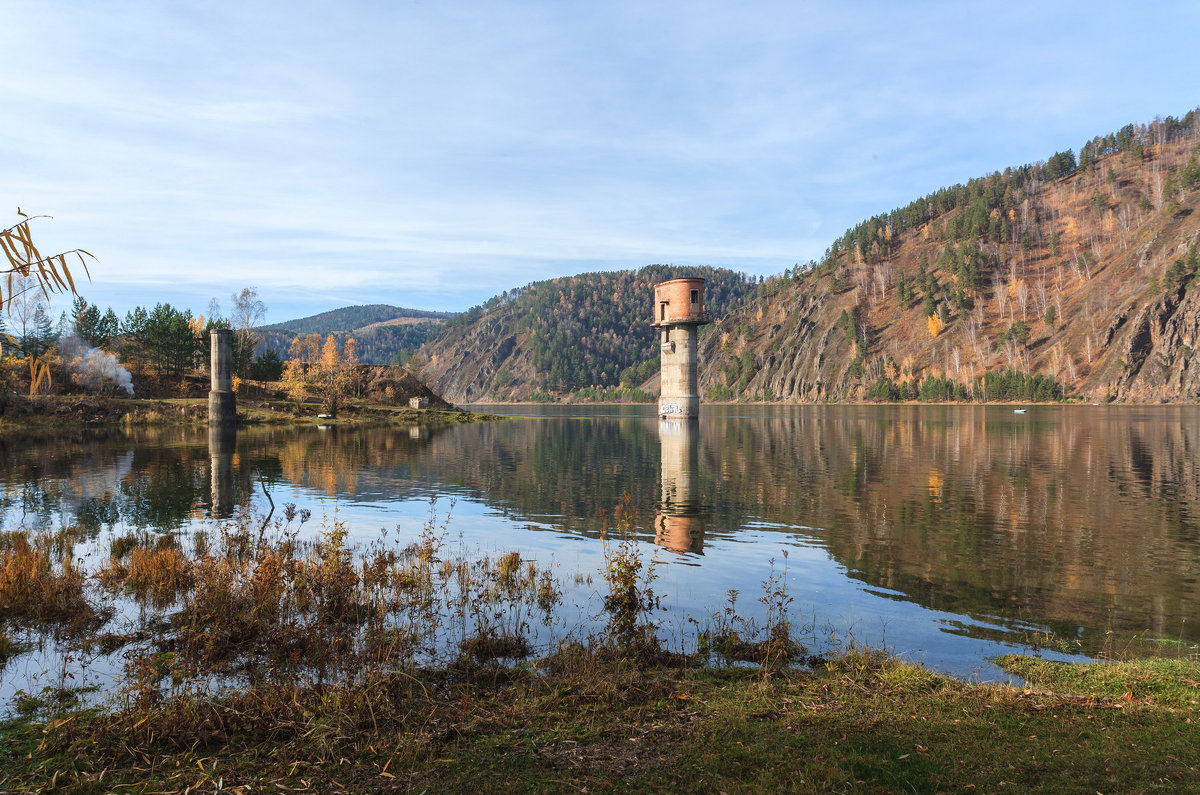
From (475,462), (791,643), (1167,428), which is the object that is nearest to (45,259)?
(791,643)

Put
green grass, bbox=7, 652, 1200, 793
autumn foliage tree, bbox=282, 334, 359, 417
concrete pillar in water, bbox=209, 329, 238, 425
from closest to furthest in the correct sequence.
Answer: green grass, bbox=7, 652, 1200, 793
concrete pillar in water, bbox=209, 329, 238, 425
autumn foliage tree, bbox=282, 334, 359, 417

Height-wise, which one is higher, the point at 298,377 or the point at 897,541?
the point at 298,377

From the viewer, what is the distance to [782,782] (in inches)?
285

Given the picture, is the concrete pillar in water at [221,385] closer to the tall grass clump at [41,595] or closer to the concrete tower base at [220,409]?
the concrete tower base at [220,409]

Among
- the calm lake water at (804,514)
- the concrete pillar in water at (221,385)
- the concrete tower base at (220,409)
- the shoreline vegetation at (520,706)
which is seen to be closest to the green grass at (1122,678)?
the shoreline vegetation at (520,706)

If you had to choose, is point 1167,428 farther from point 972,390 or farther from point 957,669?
point 972,390

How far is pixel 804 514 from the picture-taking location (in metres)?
27.9

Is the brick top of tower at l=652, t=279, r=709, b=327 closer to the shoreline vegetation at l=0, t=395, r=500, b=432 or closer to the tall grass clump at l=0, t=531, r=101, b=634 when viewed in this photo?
the shoreline vegetation at l=0, t=395, r=500, b=432

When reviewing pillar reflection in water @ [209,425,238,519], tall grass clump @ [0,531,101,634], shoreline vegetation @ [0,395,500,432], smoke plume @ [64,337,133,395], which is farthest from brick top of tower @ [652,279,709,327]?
tall grass clump @ [0,531,101,634]

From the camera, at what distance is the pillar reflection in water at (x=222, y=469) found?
28.1m

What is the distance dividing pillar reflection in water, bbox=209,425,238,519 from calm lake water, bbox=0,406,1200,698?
25 centimetres

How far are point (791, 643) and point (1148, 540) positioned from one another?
16.6 meters

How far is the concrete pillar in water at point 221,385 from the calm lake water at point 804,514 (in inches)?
886

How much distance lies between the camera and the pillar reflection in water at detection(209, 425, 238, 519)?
28141 mm
